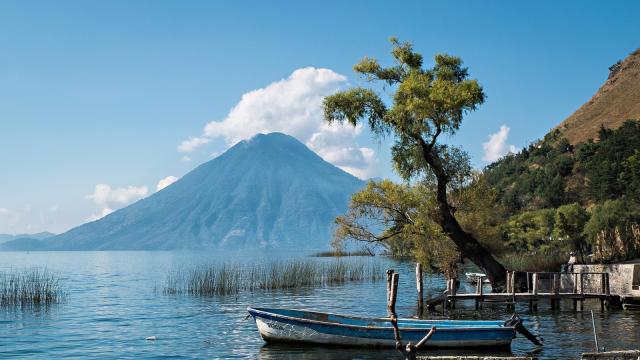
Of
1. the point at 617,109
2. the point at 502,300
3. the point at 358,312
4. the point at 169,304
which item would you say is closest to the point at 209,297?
the point at 169,304

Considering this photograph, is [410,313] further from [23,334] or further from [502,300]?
[23,334]

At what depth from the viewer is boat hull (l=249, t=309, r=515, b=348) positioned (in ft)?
81.4

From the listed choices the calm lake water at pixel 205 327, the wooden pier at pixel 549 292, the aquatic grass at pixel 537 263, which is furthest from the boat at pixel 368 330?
the aquatic grass at pixel 537 263

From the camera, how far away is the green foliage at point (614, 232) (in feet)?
188

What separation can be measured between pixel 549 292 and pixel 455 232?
6.00m

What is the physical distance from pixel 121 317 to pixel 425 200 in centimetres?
1886

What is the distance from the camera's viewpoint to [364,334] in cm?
2536

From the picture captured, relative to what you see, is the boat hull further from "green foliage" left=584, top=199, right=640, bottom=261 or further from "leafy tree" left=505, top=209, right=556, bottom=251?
"leafy tree" left=505, top=209, right=556, bottom=251

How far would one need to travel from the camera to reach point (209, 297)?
4681 cm

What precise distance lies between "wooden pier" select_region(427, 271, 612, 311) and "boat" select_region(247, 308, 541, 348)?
34.3 feet

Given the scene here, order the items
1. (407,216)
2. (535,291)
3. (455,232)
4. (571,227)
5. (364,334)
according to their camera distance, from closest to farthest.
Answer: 1. (364,334)
2. (535,291)
3. (455,232)
4. (407,216)
5. (571,227)

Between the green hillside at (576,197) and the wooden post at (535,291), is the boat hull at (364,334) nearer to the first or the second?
the wooden post at (535,291)

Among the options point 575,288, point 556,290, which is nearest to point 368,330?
point 556,290

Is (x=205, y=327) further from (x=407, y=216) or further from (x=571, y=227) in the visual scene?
(x=571, y=227)
